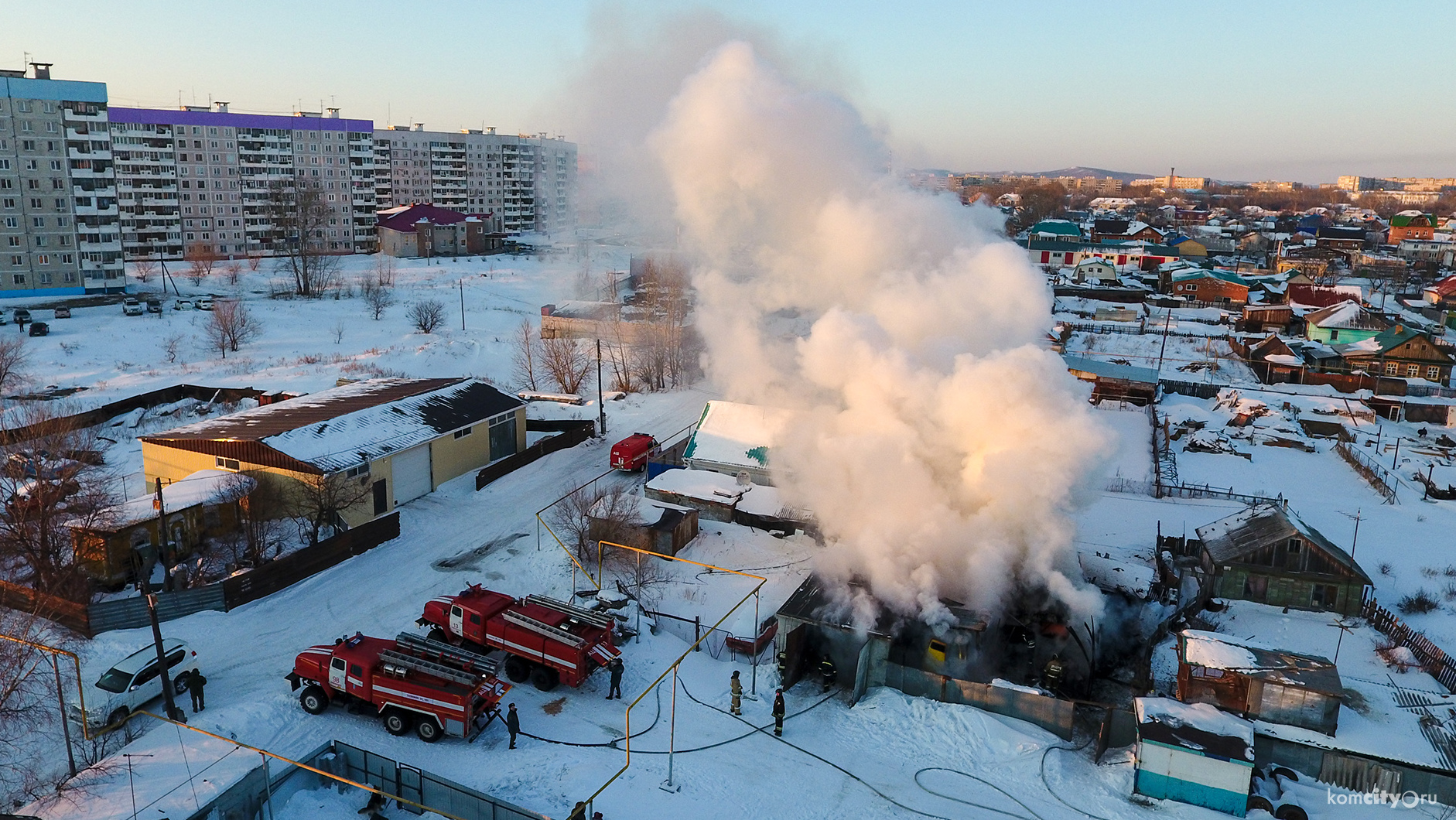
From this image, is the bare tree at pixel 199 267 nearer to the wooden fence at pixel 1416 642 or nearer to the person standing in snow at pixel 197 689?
the person standing in snow at pixel 197 689

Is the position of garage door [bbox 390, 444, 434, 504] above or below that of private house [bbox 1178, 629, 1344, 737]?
above

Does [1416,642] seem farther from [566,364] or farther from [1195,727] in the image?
[566,364]

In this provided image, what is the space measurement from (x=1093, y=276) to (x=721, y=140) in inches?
2980

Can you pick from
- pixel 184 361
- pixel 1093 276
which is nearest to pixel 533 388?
pixel 184 361

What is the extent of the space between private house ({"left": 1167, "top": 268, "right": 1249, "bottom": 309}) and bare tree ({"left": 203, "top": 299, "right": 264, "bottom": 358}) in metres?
75.0

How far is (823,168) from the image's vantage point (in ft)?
67.6

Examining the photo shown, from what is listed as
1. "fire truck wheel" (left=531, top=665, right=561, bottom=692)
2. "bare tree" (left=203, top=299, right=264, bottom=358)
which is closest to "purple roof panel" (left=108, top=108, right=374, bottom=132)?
"bare tree" (left=203, top=299, right=264, bottom=358)

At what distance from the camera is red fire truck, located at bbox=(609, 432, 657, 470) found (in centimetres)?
3192

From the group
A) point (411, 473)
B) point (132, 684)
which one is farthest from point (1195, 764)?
point (411, 473)

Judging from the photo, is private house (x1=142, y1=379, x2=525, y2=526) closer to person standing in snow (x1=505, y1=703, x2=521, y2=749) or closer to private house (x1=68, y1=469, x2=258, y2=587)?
private house (x1=68, y1=469, x2=258, y2=587)

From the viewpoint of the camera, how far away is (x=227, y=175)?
8581 centimetres

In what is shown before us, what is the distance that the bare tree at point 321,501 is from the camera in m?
24.8

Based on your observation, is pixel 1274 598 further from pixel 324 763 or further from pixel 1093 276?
pixel 1093 276

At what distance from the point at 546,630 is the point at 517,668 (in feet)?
3.82
